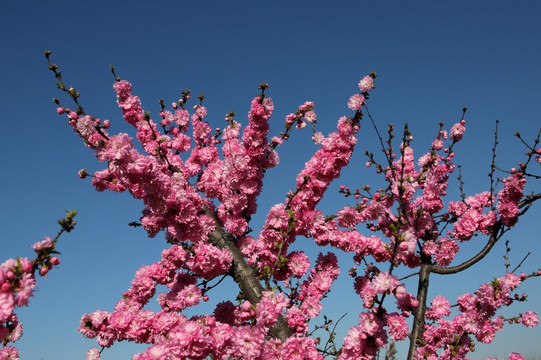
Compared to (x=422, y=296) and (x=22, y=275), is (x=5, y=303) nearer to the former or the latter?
(x=22, y=275)

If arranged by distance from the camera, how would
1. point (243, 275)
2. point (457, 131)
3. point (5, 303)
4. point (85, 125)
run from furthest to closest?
point (457, 131), point (243, 275), point (85, 125), point (5, 303)

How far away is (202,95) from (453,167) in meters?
4.30

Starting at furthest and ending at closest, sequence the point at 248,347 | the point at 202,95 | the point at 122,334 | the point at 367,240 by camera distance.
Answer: the point at 202,95 < the point at 367,240 < the point at 122,334 < the point at 248,347

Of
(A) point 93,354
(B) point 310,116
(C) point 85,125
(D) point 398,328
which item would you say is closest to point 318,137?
(B) point 310,116

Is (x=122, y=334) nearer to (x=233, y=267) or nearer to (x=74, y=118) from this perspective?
(x=233, y=267)

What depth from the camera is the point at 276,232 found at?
5.50 metres

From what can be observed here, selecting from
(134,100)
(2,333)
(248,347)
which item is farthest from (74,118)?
(248,347)

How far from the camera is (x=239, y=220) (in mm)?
5867

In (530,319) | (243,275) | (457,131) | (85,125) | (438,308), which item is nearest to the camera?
(85,125)

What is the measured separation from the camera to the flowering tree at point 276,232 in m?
4.68

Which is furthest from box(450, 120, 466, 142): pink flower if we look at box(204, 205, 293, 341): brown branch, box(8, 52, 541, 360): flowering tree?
box(204, 205, 293, 341): brown branch

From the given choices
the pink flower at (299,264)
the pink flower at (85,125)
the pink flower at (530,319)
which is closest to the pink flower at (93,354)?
the pink flower at (299,264)

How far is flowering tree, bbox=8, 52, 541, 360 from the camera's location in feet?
15.3

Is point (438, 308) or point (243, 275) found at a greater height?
point (243, 275)
